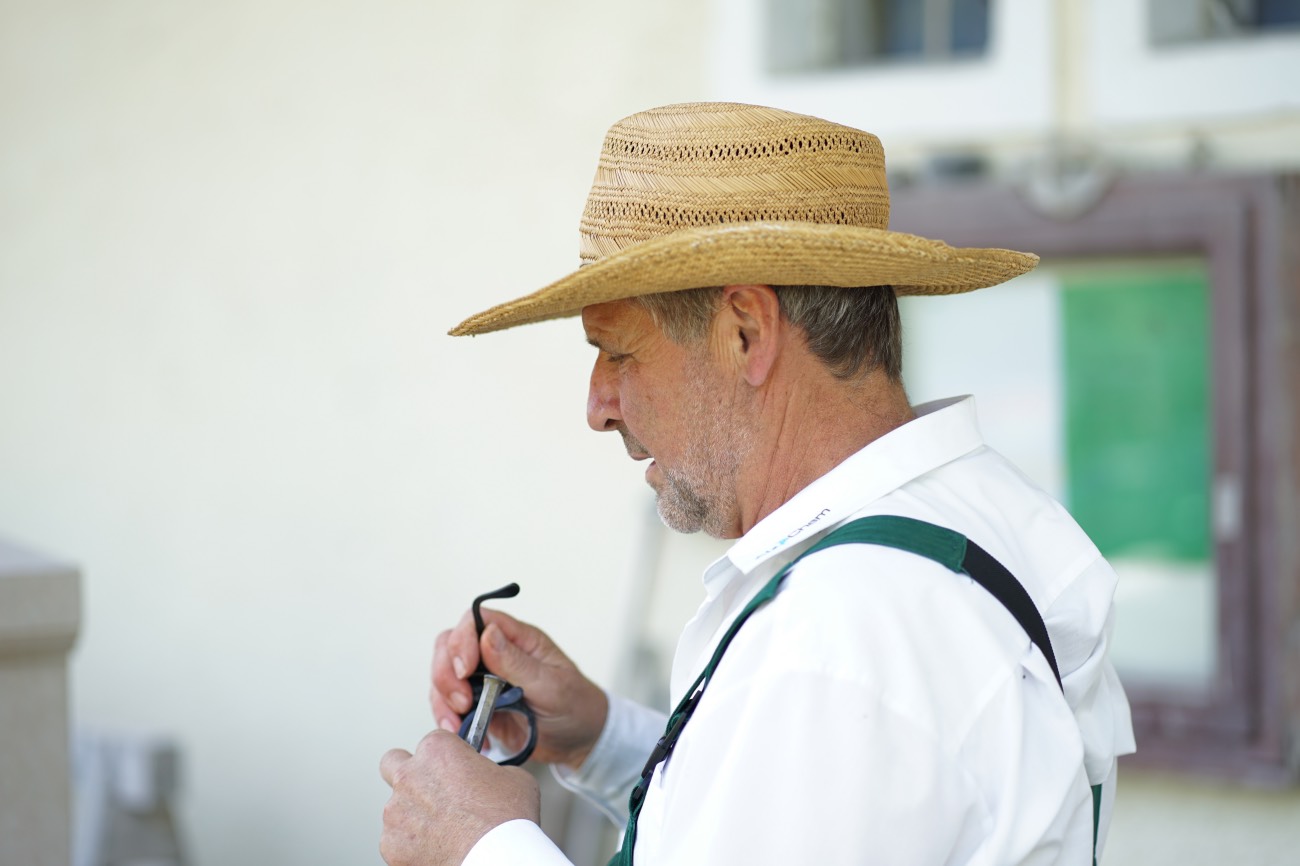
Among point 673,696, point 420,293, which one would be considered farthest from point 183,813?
point 673,696

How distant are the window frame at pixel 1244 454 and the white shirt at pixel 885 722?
1.63 meters

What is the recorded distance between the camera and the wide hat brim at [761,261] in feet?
4.21

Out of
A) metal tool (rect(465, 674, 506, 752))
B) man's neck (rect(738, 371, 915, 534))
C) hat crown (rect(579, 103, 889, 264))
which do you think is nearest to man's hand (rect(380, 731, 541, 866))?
metal tool (rect(465, 674, 506, 752))

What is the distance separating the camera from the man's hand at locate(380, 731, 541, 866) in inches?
52.1

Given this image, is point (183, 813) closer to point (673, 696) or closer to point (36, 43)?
point (36, 43)

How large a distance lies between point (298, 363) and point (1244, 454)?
259 centimetres

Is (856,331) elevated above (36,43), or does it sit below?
below

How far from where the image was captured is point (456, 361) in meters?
3.83

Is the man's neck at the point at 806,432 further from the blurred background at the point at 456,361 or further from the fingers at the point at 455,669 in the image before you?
the blurred background at the point at 456,361

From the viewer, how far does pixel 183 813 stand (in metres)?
4.49

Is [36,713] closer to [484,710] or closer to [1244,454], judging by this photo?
[484,710]

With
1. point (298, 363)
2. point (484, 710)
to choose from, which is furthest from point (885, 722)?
point (298, 363)

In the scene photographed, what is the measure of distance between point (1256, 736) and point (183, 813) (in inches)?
128

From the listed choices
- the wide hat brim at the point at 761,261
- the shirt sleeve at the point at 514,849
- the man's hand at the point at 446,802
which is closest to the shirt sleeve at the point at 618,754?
the man's hand at the point at 446,802
